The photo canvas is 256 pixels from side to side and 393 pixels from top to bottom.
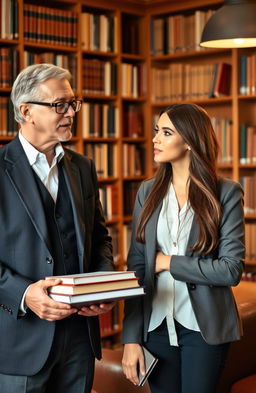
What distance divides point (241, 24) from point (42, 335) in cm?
194

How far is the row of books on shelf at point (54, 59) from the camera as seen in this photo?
16.4 feet

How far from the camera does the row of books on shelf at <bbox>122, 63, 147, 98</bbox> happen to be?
18.8 ft

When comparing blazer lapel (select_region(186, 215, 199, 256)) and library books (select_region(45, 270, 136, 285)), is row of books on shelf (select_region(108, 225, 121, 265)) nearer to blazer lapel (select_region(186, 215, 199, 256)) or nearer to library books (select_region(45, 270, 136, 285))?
blazer lapel (select_region(186, 215, 199, 256))

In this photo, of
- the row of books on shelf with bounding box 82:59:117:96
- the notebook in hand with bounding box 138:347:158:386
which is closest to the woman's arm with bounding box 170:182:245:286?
the notebook in hand with bounding box 138:347:158:386

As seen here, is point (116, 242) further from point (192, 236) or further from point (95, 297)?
point (95, 297)

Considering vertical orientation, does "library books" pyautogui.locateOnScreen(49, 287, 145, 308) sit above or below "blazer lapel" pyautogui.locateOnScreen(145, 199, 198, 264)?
below

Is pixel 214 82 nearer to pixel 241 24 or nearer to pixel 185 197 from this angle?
pixel 241 24

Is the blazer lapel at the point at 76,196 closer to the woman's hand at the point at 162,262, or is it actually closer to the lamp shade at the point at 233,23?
the woman's hand at the point at 162,262

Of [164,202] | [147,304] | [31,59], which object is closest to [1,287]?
[147,304]

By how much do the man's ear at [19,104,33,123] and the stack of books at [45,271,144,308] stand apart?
552 millimetres

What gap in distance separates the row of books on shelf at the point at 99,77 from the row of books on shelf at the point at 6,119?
75 cm

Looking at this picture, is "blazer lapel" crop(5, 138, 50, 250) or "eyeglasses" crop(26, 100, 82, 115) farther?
"eyeglasses" crop(26, 100, 82, 115)

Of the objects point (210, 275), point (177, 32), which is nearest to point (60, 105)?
point (210, 275)

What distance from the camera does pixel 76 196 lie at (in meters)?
2.20
